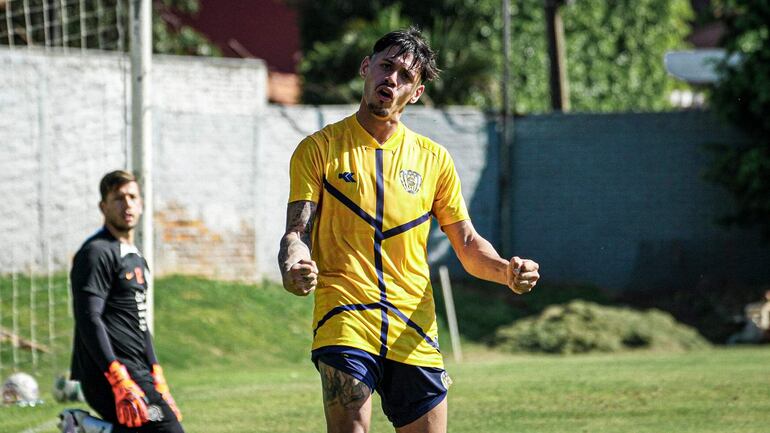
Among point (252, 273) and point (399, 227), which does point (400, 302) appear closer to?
point (399, 227)

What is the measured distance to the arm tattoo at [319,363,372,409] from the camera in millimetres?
5547

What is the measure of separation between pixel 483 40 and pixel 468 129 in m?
8.19

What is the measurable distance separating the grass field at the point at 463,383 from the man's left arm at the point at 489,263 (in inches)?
184

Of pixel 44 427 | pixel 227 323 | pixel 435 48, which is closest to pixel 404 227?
pixel 44 427

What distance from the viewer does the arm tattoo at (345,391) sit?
5547mm

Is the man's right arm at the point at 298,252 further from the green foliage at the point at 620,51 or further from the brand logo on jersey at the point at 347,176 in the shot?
the green foliage at the point at 620,51

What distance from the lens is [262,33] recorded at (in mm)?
38062

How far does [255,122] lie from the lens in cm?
2111

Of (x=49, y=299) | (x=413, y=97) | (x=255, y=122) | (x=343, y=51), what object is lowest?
(x=49, y=299)

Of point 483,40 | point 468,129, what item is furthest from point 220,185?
point 483,40

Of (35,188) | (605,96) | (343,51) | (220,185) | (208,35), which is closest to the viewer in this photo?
(35,188)

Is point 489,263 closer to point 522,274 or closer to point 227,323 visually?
point 522,274

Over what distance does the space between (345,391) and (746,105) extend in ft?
61.2

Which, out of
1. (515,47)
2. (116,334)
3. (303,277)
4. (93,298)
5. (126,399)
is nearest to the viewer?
(303,277)
